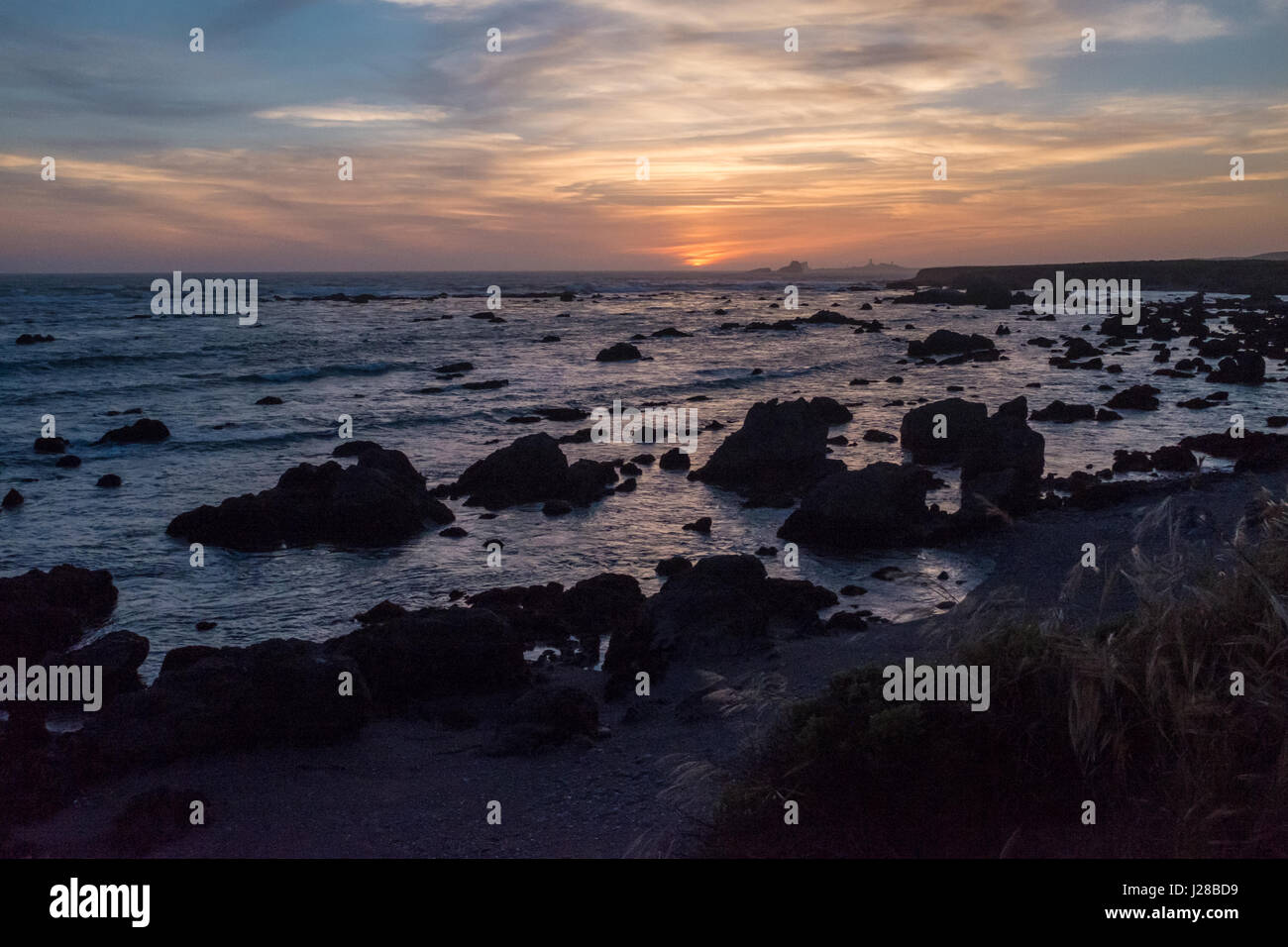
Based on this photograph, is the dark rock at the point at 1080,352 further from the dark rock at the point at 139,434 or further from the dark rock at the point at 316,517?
the dark rock at the point at 139,434

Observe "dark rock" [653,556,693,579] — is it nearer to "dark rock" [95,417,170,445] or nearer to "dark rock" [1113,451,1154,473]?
"dark rock" [1113,451,1154,473]

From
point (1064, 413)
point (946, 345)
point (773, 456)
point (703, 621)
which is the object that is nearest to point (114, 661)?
point (703, 621)

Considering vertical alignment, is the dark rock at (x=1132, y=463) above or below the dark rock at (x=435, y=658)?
above

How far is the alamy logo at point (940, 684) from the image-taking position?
5395 millimetres

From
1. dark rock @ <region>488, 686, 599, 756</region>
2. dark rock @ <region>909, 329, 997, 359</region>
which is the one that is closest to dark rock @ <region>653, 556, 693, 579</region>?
dark rock @ <region>488, 686, 599, 756</region>

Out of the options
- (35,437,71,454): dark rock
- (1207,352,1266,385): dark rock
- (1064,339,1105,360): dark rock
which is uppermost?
(1064,339,1105,360): dark rock

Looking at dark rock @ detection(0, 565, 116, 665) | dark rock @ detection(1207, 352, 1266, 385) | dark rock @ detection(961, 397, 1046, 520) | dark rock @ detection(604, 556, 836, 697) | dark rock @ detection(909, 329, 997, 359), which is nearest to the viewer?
dark rock @ detection(604, 556, 836, 697)

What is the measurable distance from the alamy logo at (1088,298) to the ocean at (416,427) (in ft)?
52.1

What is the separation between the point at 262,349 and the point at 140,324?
2024 centimetres

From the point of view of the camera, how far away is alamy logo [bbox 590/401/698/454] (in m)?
29.8

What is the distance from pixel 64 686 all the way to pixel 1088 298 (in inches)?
4413

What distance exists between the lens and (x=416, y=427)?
107 feet

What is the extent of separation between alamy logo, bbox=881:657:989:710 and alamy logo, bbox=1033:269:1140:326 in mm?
84277
